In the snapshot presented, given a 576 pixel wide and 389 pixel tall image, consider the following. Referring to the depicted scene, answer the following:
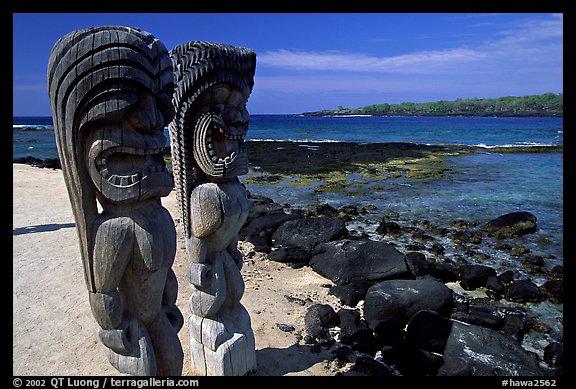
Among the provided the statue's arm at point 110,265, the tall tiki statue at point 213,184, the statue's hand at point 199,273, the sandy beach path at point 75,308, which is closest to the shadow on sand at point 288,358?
the sandy beach path at point 75,308

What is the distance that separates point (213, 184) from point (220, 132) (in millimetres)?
529

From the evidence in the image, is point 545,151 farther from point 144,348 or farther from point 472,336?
point 144,348

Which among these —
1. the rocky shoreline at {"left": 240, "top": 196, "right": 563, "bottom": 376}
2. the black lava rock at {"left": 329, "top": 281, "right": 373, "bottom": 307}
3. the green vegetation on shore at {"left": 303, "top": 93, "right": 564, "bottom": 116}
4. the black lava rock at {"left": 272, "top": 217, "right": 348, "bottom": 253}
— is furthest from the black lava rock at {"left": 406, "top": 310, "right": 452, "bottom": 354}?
the green vegetation on shore at {"left": 303, "top": 93, "right": 564, "bottom": 116}

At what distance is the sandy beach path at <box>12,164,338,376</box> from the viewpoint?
17.4 ft

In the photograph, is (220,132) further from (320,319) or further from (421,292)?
(421,292)

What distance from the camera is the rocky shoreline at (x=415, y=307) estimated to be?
17.9ft

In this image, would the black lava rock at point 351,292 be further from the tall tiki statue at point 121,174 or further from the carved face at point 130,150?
the carved face at point 130,150

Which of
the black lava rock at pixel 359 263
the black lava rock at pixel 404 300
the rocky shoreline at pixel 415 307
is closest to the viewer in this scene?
the rocky shoreline at pixel 415 307

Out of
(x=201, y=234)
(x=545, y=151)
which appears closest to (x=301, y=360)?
(x=201, y=234)

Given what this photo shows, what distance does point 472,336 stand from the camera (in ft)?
19.0

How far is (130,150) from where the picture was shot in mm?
3068

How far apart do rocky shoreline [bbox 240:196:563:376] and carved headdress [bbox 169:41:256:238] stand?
2939 mm

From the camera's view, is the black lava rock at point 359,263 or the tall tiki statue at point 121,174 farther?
the black lava rock at point 359,263

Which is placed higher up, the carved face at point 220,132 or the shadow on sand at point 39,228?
the carved face at point 220,132
